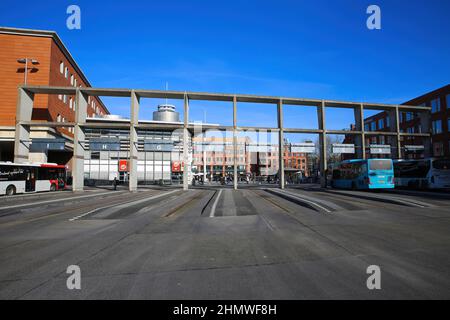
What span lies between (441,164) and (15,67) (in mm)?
48104

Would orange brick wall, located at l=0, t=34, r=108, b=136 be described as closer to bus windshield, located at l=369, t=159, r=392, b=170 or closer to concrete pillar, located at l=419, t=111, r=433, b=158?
bus windshield, located at l=369, t=159, r=392, b=170

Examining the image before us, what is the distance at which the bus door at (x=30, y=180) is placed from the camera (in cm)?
2502

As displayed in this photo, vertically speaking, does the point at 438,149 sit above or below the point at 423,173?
above

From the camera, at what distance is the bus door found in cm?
2502

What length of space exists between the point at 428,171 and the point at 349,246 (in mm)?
23789

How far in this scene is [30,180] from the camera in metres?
25.4

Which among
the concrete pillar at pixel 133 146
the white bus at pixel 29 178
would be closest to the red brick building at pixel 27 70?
the white bus at pixel 29 178

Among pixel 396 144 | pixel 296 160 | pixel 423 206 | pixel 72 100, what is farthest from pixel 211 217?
pixel 296 160

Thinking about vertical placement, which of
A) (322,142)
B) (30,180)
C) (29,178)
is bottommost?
(30,180)

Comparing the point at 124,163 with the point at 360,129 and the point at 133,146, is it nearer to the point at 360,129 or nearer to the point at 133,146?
the point at 133,146

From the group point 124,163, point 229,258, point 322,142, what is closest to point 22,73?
point 124,163

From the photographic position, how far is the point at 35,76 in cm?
3438

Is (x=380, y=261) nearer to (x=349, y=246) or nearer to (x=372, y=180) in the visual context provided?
(x=349, y=246)

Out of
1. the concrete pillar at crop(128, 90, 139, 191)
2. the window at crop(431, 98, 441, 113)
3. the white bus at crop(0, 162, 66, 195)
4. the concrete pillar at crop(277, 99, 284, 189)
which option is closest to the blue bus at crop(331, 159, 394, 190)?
the concrete pillar at crop(277, 99, 284, 189)
